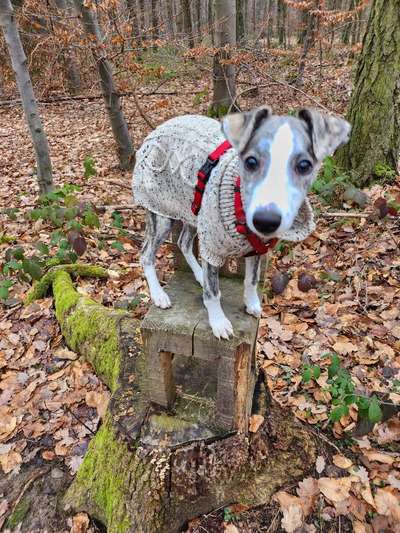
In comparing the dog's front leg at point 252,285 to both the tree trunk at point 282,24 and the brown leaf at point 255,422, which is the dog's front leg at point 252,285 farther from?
the tree trunk at point 282,24

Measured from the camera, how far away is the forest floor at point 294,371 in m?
2.39

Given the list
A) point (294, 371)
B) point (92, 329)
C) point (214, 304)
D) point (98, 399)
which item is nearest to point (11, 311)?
point (92, 329)

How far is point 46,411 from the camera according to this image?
3.18m

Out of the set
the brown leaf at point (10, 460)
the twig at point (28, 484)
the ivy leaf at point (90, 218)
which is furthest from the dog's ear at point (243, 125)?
the ivy leaf at point (90, 218)

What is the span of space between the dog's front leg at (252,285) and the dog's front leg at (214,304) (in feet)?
0.76

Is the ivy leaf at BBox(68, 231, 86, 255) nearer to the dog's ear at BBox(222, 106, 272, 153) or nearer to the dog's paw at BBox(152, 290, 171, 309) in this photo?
the dog's paw at BBox(152, 290, 171, 309)

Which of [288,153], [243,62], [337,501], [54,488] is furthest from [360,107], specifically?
[54,488]

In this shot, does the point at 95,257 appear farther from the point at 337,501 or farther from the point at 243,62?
the point at 243,62

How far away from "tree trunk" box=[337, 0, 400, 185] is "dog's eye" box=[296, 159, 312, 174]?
3726mm

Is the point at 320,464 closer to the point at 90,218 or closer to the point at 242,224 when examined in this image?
the point at 242,224

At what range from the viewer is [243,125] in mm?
1620

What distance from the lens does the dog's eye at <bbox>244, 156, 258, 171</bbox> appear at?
5.23ft

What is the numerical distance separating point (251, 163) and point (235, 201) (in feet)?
1.06

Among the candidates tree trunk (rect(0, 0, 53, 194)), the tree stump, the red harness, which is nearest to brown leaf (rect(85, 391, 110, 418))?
the tree stump
